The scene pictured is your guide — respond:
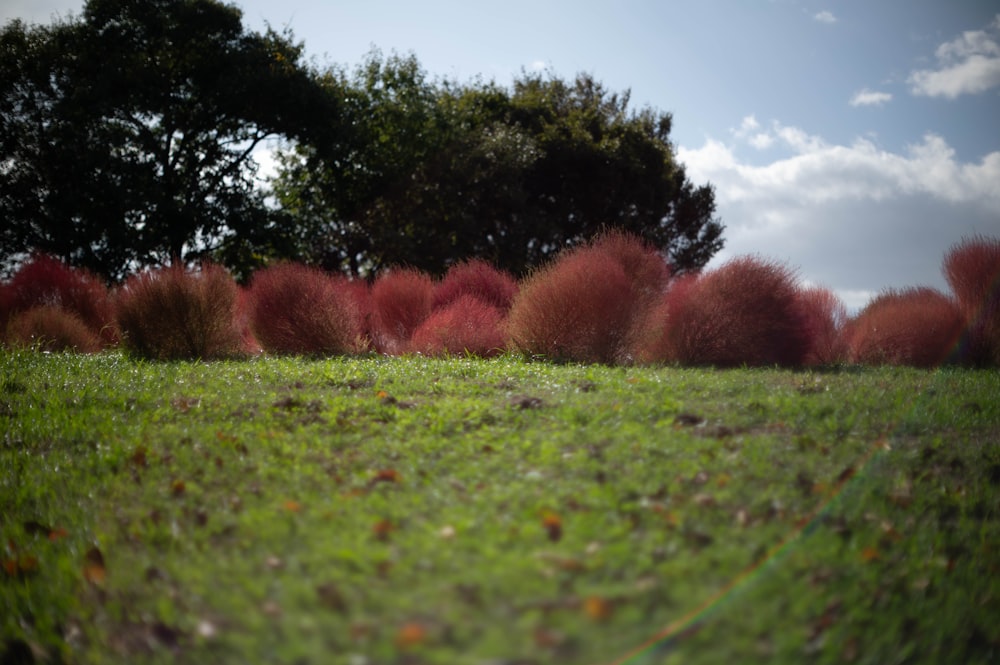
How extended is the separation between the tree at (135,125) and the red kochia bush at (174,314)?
8827 mm

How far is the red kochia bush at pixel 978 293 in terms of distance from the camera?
1070cm

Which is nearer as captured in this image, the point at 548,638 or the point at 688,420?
the point at 548,638

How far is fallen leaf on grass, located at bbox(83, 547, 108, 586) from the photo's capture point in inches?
150

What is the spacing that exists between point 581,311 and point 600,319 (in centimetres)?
28

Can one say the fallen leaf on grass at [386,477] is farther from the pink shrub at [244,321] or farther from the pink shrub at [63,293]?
the pink shrub at [63,293]

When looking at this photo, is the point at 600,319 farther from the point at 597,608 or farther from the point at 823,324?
the point at 597,608

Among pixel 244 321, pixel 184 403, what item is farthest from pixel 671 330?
pixel 244 321

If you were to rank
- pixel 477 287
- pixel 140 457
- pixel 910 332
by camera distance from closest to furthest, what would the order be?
pixel 140 457, pixel 910 332, pixel 477 287

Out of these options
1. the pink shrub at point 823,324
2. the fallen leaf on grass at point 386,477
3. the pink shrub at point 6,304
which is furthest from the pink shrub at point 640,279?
the pink shrub at point 6,304

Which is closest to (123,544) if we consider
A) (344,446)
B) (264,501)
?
(264,501)

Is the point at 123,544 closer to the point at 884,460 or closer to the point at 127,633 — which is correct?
the point at 127,633

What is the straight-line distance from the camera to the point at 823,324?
11.5 m

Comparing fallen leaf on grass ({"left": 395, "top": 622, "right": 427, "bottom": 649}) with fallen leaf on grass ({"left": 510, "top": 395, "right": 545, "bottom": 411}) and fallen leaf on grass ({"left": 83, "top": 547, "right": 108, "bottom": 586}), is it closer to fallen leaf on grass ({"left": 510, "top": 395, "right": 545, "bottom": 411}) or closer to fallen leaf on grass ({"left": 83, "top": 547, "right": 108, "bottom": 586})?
fallen leaf on grass ({"left": 83, "top": 547, "right": 108, "bottom": 586})

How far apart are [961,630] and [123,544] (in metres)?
4.08
